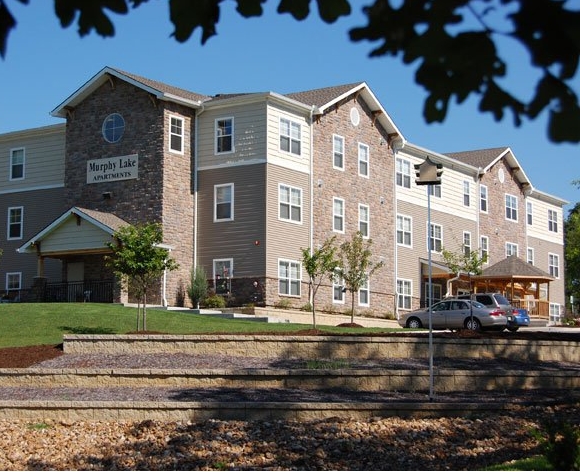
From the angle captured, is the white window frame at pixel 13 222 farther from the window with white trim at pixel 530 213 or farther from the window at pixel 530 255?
the window with white trim at pixel 530 213

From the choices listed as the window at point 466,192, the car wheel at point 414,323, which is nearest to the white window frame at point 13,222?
the car wheel at point 414,323

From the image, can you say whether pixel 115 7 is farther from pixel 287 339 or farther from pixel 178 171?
pixel 178 171

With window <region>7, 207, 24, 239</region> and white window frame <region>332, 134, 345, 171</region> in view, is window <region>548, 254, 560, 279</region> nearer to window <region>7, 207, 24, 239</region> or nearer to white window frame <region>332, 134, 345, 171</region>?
white window frame <region>332, 134, 345, 171</region>

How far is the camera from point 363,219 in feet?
121

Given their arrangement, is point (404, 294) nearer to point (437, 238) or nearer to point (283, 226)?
point (437, 238)

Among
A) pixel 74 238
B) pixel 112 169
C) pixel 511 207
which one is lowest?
pixel 74 238

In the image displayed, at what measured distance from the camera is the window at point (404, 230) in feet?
129

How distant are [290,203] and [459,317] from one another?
24.9ft

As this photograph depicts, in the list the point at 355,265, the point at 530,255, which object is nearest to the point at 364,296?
the point at 355,265

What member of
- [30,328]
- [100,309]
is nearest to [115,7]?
[30,328]

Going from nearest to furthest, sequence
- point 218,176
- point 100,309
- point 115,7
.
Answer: point 115,7 → point 100,309 → point 218,176

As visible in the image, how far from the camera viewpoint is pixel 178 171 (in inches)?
1281

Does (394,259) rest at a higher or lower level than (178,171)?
lower

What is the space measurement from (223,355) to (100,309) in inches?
374
